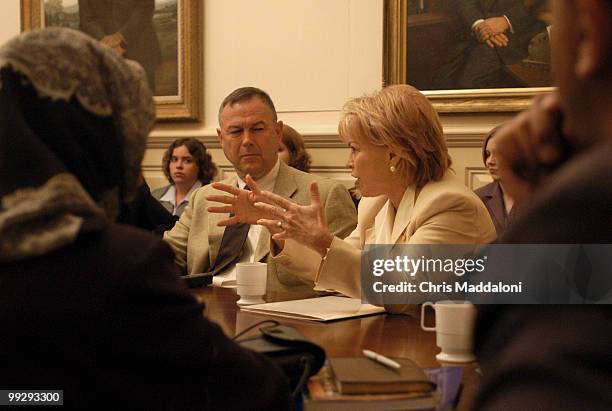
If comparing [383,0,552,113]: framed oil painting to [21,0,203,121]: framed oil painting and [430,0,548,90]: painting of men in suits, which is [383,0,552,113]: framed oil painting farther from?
[21,0,203,121]: framed oil painting

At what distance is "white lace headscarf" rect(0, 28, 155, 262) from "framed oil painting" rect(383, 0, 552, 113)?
3786mm

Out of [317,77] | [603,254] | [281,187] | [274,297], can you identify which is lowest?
[274,297]

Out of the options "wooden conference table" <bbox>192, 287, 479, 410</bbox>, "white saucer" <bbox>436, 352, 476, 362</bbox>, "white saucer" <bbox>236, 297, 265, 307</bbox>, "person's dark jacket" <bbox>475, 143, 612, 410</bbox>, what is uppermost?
"person's dark jacket" <bbox>475, 143, 612, 410</bbox>

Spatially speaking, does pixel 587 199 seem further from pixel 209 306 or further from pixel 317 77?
pixel 317 77

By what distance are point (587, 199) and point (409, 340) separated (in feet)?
4.87

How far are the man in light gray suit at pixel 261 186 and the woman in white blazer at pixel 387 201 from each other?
523 millimetres

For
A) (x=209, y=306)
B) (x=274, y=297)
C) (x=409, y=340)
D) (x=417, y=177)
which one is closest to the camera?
(x=409, y=340)

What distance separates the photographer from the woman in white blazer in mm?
2494

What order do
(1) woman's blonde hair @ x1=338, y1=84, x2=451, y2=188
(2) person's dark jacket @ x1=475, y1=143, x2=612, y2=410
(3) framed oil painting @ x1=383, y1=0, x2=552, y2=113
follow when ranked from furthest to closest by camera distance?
(3) framed oil painting @ x1=383, y1=0, x2=552, y2=113 < (1) woman's blonde hair @ x1=338, y1=84, x2=451, y2=188 < (2) person's dark jacket @ x1=475, y1=143, x2=612, y2=410

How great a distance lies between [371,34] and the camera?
522cm

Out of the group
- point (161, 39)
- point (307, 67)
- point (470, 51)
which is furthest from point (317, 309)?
point (161, 39)

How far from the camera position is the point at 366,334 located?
196 cm

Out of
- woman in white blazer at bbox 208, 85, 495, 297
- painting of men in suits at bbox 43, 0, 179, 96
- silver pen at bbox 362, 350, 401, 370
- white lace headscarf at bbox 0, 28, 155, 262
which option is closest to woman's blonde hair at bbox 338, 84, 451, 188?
woman in white blazer at bbox 208, 85, 495, 297

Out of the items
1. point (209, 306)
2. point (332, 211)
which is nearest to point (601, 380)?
point (209, 306)
